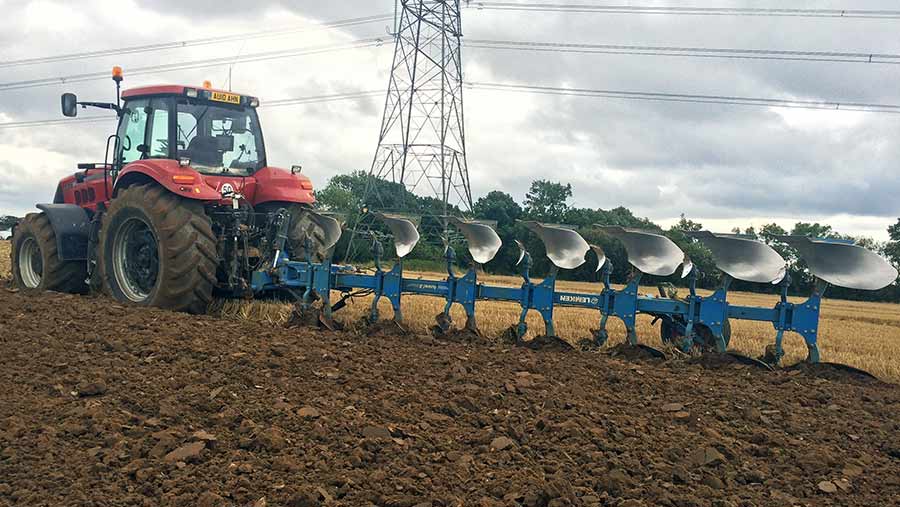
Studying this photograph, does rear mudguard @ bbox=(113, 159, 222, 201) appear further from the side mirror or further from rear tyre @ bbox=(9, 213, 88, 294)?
rear tyre @ bbox=(9, 213, 88, 294)

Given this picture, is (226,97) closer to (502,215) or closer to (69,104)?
(69,104)

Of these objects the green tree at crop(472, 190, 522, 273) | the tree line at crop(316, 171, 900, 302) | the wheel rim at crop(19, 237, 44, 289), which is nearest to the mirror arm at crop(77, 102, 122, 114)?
the wheel rim at crop(19, 237, 44, 289)

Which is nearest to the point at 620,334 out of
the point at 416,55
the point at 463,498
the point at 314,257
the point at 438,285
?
the point at 438,285

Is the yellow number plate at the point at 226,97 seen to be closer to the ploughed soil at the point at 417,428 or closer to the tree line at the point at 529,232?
the ploughed soil at the point at 417,428

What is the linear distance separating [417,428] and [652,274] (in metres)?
2.86

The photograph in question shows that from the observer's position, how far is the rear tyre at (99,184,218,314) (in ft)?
22.2

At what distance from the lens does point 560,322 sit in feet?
30.8

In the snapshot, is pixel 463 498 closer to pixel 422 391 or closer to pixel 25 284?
Answer: pixel 422 391

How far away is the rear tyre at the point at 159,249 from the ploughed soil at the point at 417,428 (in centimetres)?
125

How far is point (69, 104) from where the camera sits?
25.8 ft

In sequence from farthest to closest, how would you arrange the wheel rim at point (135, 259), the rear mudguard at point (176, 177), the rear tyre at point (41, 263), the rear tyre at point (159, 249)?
the rear tyre at point (41, 263)
the wheel rim at point (135, 259)
the rear mudguard at point (176, 177)
the rear tyre at point (159, 249)

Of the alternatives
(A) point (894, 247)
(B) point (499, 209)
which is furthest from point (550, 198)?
(A) point (894, 247)

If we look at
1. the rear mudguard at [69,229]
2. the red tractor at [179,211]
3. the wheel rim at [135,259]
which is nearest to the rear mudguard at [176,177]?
the red tractor at [179,211]

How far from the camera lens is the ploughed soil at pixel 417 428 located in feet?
9.93
